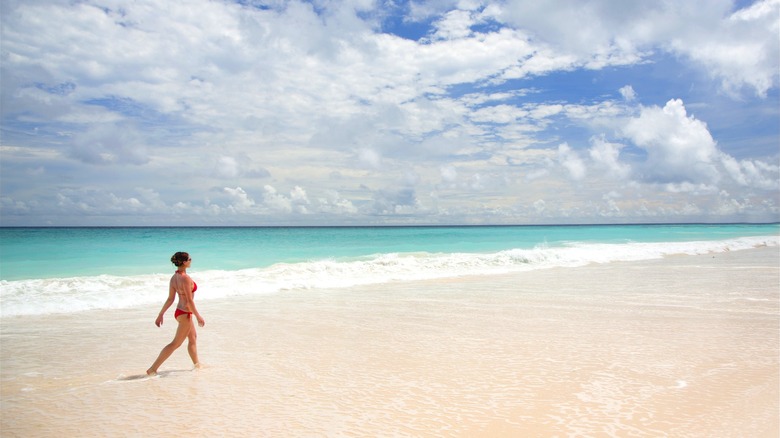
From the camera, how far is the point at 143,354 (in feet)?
25.3

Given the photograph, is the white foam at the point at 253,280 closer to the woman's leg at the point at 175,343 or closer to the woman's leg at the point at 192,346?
the woman's leg at the point at 175,343

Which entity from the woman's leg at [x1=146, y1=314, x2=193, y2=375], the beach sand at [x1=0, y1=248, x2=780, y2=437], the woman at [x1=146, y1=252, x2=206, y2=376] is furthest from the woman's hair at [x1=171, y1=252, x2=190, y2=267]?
the beach sand at [x1=0, y1=248, x2=780, y2=437]

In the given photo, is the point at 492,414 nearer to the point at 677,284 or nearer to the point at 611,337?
the point at 611,337

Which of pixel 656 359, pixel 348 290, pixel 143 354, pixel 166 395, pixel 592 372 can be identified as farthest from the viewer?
pixel 348 290

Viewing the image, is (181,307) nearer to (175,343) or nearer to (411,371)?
(175,343)

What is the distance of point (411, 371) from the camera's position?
6473mm

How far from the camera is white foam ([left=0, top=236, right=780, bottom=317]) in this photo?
1238cm

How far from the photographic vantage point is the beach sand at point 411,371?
4836 mm

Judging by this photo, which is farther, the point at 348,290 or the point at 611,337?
the point at 348,290

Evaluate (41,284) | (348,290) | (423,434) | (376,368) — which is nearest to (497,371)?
(376,368)

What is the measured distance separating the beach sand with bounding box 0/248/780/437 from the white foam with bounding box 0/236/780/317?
1505 millimetres

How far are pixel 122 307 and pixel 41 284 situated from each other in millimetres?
6310

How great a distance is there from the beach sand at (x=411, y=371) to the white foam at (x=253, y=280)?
4.94 ft

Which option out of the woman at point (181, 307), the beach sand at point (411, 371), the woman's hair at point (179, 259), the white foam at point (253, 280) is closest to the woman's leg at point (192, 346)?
the woman at point (181, 307)
